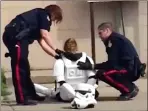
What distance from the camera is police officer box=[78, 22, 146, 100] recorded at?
8250mm

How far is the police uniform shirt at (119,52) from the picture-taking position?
27.2 ft

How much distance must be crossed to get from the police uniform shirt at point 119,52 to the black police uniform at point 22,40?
3.49ft

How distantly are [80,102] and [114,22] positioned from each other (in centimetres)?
468

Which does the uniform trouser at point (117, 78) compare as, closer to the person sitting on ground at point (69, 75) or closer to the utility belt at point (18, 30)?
the person sitting on ground at point (69, 75)

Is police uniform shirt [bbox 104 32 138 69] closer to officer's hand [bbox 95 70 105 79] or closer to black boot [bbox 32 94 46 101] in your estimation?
officer's hand [bbox 95 70 105 79]

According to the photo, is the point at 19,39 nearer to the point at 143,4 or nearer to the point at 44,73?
the point at 44,73

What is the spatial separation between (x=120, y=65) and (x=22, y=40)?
157 cm

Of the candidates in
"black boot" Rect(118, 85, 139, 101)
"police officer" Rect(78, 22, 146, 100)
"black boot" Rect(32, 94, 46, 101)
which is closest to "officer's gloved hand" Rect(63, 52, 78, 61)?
"police officer" Rect(78, 22, 146, 100)

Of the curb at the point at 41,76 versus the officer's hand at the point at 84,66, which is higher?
the officer's hand at the point at 84,66

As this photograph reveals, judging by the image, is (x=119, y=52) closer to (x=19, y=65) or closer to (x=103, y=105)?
(x=103, y=105)

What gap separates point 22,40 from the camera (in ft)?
25.6

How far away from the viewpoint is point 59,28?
11.5 m

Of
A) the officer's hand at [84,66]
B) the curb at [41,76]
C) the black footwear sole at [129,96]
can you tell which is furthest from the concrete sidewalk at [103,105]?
the curb at [41,76]

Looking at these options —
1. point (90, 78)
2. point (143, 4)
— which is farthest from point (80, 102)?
point (143, 4)
